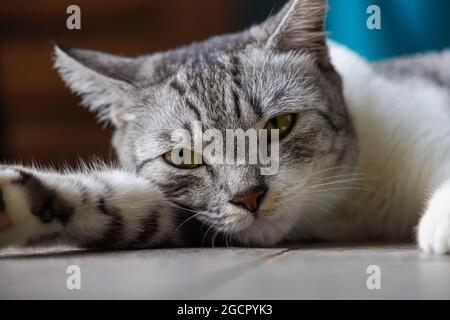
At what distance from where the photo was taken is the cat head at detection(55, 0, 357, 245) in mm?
1429

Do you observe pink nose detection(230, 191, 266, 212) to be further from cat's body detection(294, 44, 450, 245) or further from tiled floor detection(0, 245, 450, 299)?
cat's body detection(294, 44, 450, 245)

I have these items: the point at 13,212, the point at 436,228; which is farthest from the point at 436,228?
the point at 13,212

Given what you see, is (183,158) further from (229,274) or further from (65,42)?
(65,42)

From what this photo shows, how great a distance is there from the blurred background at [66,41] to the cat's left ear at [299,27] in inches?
70.9

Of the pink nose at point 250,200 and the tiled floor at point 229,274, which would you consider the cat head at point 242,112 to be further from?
the tiled floor at point 229,274

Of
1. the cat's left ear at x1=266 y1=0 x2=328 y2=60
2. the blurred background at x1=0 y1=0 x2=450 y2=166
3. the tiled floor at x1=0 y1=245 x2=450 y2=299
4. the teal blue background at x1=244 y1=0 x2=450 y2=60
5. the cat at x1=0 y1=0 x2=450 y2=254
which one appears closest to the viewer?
the tiled floor at x1=0 y1=245 x2=450 y2=299

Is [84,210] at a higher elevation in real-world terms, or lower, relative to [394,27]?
lower

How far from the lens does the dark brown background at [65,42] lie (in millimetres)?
3516

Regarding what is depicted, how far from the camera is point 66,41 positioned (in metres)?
3.50

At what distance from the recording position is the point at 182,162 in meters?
1.51

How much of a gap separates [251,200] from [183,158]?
0.22 meters

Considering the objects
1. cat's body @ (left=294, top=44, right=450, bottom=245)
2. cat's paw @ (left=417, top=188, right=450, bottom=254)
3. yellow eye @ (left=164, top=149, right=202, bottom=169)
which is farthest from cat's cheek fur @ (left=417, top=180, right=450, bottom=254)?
yellow eye @ (left=164, top=149, right=202, bottom=169)

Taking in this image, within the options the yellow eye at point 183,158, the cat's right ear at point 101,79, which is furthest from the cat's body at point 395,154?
the cat's right ear at point 101,79

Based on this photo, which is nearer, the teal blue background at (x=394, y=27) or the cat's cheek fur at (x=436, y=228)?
the cat's cheek fur at (x=436, y=228)
